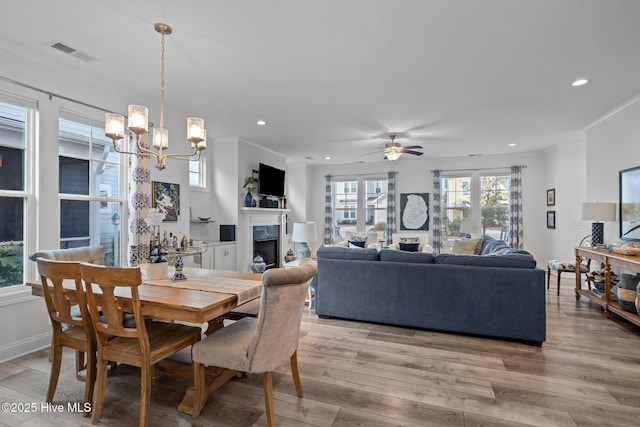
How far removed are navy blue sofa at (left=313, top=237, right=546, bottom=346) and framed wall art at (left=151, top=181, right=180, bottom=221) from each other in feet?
7.37

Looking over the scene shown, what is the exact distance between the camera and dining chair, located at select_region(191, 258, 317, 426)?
1.82m

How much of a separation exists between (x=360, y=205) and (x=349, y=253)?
5346mm

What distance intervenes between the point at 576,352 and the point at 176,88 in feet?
16.2

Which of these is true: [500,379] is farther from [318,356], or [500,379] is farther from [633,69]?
[633,69]

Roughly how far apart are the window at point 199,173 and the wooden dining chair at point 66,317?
383 centimetres

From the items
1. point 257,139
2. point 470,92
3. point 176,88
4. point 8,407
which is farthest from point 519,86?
point 8,407

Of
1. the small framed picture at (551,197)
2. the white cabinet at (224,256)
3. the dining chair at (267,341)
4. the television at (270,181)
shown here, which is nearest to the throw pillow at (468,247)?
the small framed picture at (551,197)

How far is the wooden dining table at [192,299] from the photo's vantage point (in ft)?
6.10

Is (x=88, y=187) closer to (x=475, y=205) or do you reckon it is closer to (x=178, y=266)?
(x=178, y=266)

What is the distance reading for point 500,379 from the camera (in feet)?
8.14

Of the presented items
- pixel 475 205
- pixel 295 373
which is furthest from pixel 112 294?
pixel 475 205

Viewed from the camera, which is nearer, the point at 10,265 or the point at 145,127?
the point at 145,127

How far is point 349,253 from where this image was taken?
3814mm

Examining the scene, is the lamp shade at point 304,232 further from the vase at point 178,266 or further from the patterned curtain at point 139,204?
the vase at point 178,266
